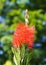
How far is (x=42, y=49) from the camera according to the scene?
429 centimetres

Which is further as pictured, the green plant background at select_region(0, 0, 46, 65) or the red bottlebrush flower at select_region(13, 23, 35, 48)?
the green plant background at select_region(0, 0, 46, 65)

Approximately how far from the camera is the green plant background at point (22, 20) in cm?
381

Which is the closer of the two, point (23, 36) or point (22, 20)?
point (23, 36)

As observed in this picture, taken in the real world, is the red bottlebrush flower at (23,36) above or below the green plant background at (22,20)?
above

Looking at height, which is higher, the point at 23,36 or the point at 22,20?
the point at 23,36

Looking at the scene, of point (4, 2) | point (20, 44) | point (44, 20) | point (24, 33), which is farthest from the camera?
point (4, 2)

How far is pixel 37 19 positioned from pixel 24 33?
2.26 meters

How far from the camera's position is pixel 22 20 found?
3857 millimetres

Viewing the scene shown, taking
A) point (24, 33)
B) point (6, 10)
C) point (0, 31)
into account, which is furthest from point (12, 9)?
point (24, 33)

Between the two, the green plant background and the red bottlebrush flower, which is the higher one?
the red bottlebrush flower

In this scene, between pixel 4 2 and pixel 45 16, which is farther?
pixel 4 2

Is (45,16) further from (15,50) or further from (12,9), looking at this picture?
(15,50)

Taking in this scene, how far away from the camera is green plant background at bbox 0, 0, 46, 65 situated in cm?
381

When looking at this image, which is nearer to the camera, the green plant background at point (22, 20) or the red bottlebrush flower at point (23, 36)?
the red bottlebrush flower at point (23, 36)
